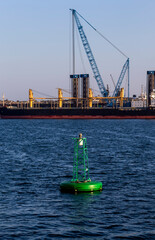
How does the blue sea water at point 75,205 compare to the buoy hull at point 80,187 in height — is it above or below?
below

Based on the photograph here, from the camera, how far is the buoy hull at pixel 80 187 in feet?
114

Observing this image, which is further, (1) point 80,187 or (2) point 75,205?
(1) point 80,187

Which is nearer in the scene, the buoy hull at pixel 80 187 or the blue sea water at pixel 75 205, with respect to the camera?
the blue sea water at pixel 75 205

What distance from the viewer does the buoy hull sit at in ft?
114

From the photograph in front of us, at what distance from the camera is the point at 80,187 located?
114 ft

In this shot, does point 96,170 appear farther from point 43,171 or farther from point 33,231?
point 33,231

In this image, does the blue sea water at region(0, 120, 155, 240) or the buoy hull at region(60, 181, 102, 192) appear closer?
the blue sea water at region(0, 120, 155, 240)

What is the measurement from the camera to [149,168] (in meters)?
50.6

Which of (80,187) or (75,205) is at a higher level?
(80,187)

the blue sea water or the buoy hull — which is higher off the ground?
the buoy hull

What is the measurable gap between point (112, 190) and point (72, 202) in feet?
19.1

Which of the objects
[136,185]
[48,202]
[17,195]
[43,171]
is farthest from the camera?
[43,171]

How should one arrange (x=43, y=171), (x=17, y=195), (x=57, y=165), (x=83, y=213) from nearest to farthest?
(x=83, y=213)
(x=17, y=195)
(x=43, y=171)
(x=57, y=165)

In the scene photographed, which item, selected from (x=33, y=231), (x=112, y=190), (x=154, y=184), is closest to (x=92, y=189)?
(x=112, y=190)
